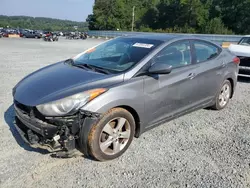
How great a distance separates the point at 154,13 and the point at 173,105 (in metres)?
77.1

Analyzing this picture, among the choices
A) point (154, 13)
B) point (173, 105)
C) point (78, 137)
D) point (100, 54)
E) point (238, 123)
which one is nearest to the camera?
point (78, 137)

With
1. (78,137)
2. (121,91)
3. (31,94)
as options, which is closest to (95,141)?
(78,137)

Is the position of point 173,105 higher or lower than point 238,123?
higher

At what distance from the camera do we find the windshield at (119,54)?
3.66m

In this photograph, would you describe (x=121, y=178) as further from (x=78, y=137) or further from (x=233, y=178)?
(x=233, y=178)

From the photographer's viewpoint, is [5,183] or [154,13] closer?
[5,183]

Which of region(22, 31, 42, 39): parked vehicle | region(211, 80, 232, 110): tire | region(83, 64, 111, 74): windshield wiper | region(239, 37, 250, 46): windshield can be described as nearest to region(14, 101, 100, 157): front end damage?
region(83, 64, 111, 74): windshield wiper

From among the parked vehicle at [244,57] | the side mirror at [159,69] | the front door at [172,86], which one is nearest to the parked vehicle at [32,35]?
the parked vehicle at [244,57]

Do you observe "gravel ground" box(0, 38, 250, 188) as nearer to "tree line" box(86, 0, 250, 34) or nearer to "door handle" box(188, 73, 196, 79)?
"door handle" box(188, 73, 196, 79)

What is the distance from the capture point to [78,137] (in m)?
2.95

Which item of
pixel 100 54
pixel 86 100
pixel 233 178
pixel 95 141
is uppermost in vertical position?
pixel 100 54

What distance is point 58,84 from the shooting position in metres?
3.25

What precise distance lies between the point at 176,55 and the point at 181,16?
7077 centimetres

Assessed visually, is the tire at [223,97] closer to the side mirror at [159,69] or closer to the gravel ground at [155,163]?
the gravel ground at [155,163]
